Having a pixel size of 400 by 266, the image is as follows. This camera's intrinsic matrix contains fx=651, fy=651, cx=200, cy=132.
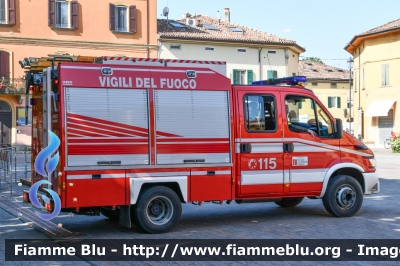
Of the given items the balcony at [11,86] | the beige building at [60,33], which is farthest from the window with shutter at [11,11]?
the balcony at [11,86]

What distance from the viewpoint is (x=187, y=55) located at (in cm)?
4703

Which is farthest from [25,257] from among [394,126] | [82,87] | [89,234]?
[394,126]

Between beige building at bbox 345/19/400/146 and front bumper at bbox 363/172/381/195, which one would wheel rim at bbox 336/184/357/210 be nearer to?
front bumper at bbox 363/172/381/195

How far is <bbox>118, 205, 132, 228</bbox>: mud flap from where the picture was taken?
1012 cm

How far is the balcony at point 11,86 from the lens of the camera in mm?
38406

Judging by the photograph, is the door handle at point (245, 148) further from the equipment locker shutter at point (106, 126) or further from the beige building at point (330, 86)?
the beige building at point (330, 86)

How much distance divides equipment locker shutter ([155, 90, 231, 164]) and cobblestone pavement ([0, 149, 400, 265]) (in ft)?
4.00

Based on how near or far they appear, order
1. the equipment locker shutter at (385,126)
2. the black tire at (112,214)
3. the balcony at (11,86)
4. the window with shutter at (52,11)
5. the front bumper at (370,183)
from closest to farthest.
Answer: the black tire at (112,214)
the front bumper at (370,183)
the balcony at (11,86)
the window with shutter at (52,11)
the equipment locker shutter at (385,126)

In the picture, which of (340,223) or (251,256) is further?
(340,223)

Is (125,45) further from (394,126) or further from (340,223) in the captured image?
(340,223)

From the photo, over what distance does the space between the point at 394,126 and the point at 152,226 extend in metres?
41.1

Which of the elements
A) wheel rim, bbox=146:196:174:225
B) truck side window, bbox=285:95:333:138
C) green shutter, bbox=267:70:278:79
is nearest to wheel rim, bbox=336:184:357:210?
truck side window, bbox=285:95:333:138

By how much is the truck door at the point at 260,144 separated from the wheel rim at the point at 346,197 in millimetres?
1285

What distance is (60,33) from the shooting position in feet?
132
